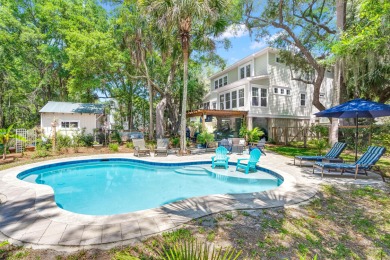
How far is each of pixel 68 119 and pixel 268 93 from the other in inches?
688

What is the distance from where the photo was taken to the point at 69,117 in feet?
54.0

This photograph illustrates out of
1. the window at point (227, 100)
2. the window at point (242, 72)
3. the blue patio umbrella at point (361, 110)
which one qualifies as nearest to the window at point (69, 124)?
the window at point (227, 100)

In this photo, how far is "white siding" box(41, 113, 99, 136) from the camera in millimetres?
16047

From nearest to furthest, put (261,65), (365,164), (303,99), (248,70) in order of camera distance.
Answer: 1. (365,164)
2. (261,65)
3. (248,70)
4. (303,99)

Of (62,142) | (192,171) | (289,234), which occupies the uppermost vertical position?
(62,142)

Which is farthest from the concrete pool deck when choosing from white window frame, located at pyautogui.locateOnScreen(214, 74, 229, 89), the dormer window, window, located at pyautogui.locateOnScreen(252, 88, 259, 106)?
white window frame, located at pyautogui.locateOnScreen(214, 74, 229, 89)

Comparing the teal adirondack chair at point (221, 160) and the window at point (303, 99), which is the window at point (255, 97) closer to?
the window at point (303, 99)

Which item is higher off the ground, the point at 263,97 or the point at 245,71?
the point at 245,71

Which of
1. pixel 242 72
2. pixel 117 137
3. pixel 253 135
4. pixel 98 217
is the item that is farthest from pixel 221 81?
pixel 98 217

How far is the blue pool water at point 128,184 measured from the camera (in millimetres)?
6129

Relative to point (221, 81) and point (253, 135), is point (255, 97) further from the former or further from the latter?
point (221, 81)

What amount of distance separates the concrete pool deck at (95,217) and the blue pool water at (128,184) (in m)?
1.21

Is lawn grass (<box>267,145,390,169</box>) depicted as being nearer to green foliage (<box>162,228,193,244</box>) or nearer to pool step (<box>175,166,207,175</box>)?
pool step (<box>175,166,207,175</box>)

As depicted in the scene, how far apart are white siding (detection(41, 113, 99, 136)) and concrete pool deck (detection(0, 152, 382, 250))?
11329 mm
